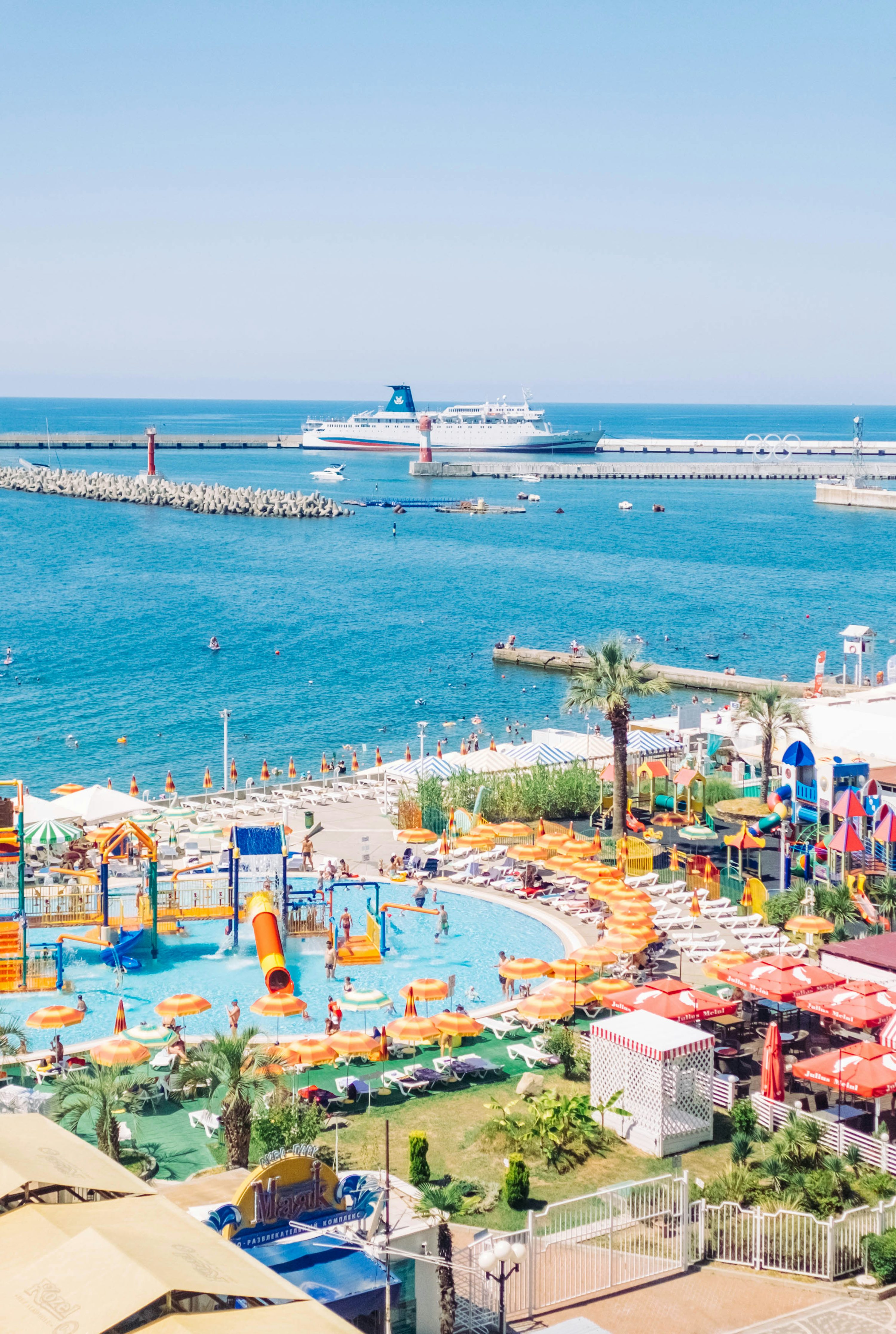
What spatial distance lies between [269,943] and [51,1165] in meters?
14.9

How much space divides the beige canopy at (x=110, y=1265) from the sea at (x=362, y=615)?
3379cm

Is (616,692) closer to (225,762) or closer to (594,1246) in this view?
(225,762)

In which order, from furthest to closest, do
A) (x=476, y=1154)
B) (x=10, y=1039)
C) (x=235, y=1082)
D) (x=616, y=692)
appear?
(x=616, y=692), (x=10, y=1039), (x=476, y=1154), (x=235, y=1082)

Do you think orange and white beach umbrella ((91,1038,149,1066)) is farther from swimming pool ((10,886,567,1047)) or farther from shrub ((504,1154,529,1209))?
shrub ((504,1154,529,1209))

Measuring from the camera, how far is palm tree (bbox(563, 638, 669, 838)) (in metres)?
32.0

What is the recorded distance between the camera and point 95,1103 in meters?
16.4

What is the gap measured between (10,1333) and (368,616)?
7434 cm

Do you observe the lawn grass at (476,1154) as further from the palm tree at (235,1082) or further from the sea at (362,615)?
the sea at (362,615)

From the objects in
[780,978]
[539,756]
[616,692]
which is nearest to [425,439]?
[539,756]

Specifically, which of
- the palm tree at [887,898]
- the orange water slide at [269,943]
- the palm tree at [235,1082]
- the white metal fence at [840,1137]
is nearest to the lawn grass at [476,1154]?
the white metal fence at [840,1137]

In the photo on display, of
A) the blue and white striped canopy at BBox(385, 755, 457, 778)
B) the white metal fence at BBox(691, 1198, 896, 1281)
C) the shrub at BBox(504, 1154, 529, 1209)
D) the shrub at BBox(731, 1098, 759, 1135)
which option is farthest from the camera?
the blue and white striped canopy at BBox(385, 755, 457, 778)

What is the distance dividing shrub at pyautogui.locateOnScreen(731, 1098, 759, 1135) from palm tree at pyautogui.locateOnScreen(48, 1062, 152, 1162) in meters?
7.57

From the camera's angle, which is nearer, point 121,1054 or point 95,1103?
point 95,1103

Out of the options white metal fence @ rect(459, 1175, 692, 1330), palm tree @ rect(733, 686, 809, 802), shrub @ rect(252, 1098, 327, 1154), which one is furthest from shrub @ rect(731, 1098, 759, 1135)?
palm tree @ rect(733, 686, 809, 802)
